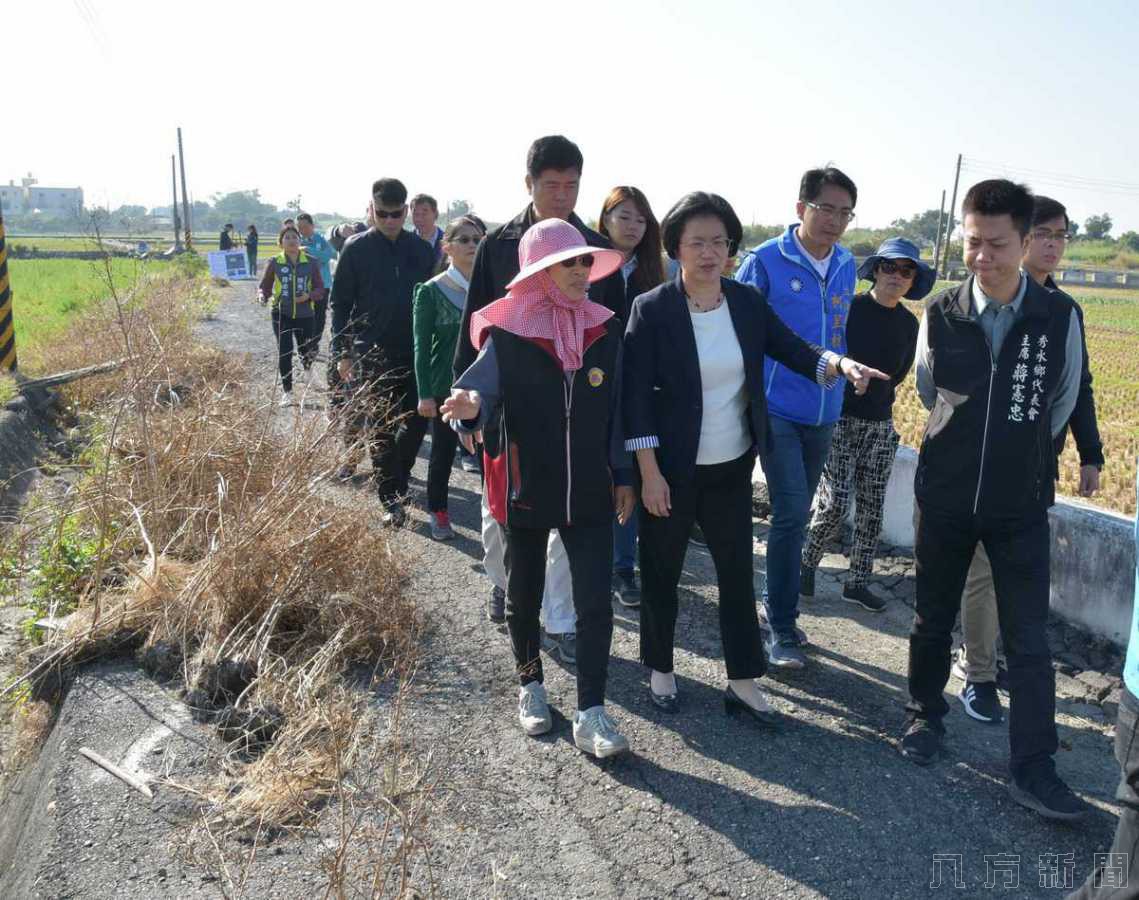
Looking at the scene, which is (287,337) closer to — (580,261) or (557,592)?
A: (557,592)

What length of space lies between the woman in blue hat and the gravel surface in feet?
2.56

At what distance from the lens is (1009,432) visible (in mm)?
3391

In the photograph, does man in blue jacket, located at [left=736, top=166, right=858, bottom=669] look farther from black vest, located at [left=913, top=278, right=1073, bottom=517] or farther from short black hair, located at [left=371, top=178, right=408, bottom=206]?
short black hair, located at [left=371, top=178, right=408, bottom=206]

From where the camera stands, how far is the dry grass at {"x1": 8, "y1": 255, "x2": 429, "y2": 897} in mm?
3111

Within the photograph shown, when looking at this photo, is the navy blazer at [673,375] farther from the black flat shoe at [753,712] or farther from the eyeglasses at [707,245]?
the black flat shoe at [753,712]

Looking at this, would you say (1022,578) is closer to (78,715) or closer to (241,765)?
(241,765)

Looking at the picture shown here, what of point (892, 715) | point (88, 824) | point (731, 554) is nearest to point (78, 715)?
point (88, 824)

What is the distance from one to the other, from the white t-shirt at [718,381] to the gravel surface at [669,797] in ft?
3.59

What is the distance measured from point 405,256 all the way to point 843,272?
3155 millimetres

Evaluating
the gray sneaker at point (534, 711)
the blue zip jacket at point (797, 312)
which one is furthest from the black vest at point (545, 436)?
the blue zip jacket at point (797, 312)

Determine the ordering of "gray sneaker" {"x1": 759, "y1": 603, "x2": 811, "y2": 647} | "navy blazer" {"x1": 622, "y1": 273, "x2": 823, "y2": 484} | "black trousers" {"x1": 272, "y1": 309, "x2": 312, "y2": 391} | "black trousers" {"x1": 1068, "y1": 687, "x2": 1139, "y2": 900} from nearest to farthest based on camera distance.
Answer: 1. "black trousers" {"x1": 1068, "y1": 687, "x2": 1139, "y2": 900}
2. "navy blazer" {"x1": 622, "y1": 273, "x2": 823, "y2": 484}
3. "gray sneaker" {"x1": 759, "y1": 603, "x2": 811, "y2": 647}
4. "black trousers" {"x1": 272, "y1": 309, "x2": 312, "y2": 391}

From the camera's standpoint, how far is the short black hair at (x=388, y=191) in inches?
248

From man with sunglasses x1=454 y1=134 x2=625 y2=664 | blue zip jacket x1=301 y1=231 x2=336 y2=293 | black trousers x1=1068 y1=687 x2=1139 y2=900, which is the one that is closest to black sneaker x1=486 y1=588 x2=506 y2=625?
man with sunglasses x1=454 y1=134 x2=625 y2=664

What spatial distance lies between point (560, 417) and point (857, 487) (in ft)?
7.87
